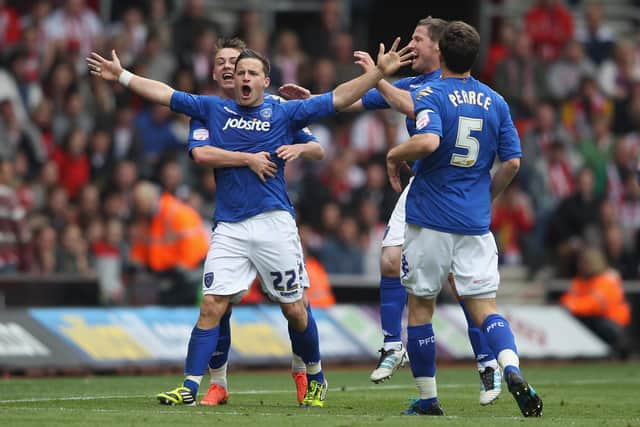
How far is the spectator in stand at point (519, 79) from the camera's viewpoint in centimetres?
2375

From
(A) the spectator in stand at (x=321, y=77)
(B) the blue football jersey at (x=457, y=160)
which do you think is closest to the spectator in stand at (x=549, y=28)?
(A) the spectator in stand at (x=321, y=77)

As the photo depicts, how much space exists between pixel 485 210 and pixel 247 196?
181 centimetres

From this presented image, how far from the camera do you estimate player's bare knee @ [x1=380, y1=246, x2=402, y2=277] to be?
11898 mm

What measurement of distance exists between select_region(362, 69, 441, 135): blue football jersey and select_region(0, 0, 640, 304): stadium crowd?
21.9ft

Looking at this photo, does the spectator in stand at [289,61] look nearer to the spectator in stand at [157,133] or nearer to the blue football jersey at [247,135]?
the spectator in stand at [157,133]

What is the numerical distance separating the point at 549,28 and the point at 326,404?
14.5 metres

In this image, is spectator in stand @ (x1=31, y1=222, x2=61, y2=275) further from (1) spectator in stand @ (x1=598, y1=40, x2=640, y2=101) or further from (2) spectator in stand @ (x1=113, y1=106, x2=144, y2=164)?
(1) spectator in stand @ (x1=598, y1=40, x2=640, y2=101)

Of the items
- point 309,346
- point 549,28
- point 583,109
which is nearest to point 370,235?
point 583,109

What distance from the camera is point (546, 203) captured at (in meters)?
22.8

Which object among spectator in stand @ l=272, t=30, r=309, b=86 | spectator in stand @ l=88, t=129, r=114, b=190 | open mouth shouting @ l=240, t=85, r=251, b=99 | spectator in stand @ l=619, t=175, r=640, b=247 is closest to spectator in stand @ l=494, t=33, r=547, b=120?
spectator in stand @ l=619, t=175, r=640, b=247

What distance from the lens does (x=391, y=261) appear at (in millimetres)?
11906

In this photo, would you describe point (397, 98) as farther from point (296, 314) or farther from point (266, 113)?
point (296, 314)

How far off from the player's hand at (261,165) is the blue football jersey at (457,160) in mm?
1144

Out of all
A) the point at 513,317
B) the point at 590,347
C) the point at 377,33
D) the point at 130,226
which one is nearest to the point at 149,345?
the point at 130,226
